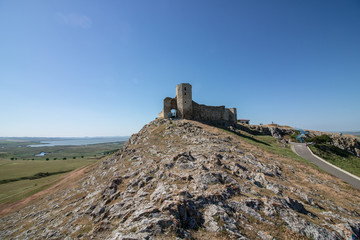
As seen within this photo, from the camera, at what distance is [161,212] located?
850 cm

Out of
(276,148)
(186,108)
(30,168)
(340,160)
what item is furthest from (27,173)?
(340,160)

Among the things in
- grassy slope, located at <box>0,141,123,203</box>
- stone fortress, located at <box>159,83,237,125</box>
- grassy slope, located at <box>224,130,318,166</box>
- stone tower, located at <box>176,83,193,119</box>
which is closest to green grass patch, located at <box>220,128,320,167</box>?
grassy slope, located at <box>224,130,318,166</box>

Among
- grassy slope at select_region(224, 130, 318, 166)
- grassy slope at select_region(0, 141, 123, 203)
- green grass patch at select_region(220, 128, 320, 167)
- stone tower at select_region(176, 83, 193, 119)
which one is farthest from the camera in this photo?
stone tower at select_region(176, 83, 193, 119)

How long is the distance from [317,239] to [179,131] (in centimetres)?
Result: 2237

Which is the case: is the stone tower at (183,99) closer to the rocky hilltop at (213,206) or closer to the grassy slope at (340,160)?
the rocky hilltop at (213,206)

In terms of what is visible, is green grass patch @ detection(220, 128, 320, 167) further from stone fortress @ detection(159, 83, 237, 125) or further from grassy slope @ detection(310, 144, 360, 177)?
stone fortress @ detection(159, 83, 237, 125)

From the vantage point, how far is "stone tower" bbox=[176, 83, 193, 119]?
37219mm

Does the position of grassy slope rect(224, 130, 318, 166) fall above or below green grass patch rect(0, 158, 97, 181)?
above

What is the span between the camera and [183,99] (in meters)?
37.3

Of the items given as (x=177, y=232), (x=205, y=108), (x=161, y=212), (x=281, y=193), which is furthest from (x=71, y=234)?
(x=205, y=108)

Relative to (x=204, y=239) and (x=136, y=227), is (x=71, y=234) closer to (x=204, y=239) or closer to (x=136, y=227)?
(x=136, y=227)

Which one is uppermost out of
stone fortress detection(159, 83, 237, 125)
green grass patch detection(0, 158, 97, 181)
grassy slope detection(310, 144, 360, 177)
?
stone fortress detection(159, 83, 237, 125)

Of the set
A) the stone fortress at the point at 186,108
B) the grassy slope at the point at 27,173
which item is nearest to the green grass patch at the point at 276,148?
the stone fortress at the point at 186,108

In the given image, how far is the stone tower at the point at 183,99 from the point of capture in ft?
122
